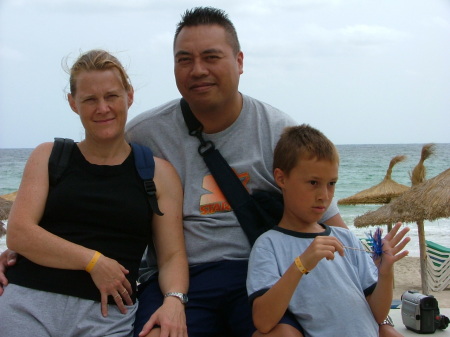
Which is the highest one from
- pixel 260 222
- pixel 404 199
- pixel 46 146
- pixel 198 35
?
pixel 198 35

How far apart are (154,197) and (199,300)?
20.9 inches

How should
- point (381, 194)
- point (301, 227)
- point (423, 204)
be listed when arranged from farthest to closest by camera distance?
point (381, 194) < point (423, 204) < point (301, 227)

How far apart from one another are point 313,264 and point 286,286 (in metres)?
0.13

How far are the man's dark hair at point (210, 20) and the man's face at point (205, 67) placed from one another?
0.13 feet

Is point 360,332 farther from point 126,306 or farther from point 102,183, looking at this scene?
point 102,183

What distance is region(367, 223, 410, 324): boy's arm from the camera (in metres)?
2.33

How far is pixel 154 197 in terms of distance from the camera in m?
2.71

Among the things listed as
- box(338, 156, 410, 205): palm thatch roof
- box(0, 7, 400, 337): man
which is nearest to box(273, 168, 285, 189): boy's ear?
box(0, 7, 400, 337): man

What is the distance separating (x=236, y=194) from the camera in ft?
9.43

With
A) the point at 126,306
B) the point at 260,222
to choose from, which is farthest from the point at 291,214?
the point at 126,306

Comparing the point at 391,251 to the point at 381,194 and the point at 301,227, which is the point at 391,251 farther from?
the point at 381,194

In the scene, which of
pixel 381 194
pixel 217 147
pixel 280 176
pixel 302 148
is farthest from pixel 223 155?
pixel 381 194

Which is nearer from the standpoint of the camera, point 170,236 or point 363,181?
point 170,236

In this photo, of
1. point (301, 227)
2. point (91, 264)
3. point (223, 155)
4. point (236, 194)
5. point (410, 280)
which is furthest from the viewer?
point (410, 280)
